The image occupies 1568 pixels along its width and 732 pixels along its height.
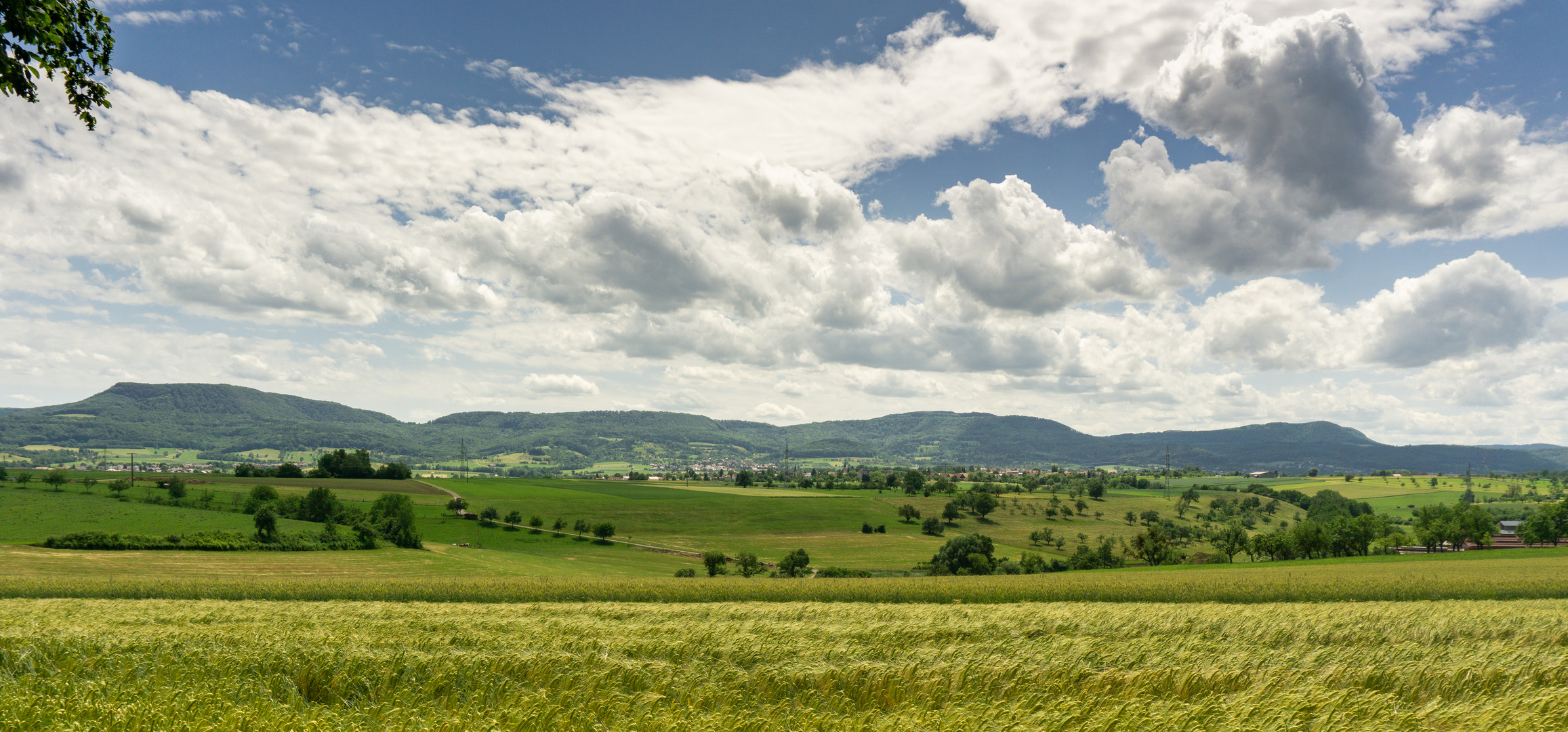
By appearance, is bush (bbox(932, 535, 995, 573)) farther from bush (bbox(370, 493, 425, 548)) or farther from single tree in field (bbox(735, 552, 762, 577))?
bush (bbox(370, 493, 425, 548))

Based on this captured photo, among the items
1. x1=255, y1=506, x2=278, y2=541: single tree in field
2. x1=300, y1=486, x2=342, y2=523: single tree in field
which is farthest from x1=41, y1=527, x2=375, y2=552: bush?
x1=300, y1=486, x2=342, y2=523: single tree in field

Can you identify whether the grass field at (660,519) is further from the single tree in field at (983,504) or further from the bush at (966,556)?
the bush at (966,556)

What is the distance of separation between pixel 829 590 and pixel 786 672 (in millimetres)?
26438

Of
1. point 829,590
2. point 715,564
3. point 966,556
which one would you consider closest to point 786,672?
point 829,590

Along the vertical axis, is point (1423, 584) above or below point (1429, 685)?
below

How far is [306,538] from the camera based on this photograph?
3275 inches

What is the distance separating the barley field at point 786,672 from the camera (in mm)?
7359

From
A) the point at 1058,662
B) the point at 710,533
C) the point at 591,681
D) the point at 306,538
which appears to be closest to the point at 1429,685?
the point at 1058,662

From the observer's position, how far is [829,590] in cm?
3603

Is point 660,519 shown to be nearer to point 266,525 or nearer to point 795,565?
point 795,565

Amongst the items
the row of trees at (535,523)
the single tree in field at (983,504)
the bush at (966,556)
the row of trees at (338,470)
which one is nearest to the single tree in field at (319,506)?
the row of trees at (535,523)

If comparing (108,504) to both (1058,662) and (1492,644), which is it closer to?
(1058,662)

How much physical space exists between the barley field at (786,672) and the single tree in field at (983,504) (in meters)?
132

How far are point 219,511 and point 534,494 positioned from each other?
62910mm
